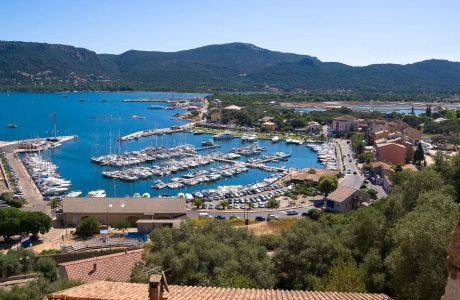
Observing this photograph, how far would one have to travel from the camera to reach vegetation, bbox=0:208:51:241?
20.7 metres

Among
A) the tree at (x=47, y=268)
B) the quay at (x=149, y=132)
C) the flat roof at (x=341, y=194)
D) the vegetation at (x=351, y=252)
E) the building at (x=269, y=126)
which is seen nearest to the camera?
the vegetation at (x=351, y=252)

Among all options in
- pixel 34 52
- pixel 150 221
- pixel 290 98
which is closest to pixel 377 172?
pixel 150 221

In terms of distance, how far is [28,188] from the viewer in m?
32.9

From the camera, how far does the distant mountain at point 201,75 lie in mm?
156750

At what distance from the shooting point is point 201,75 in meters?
178

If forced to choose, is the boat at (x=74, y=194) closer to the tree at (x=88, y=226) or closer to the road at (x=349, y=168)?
the tree at (x=88, y=226)

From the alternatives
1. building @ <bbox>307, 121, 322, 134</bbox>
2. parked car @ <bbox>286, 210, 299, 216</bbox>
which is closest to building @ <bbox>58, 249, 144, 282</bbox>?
parked car @ <bbox>286, 210, 299, 216</bbox>

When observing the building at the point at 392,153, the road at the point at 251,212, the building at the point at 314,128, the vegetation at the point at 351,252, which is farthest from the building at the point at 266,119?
the vegetation at the point at 351,252

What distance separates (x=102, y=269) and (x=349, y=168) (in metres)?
30.7

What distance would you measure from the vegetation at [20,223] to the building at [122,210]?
2.62 meters

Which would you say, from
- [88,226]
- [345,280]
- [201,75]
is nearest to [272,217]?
[88,226]

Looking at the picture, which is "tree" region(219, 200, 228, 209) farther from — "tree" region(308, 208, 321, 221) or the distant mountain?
the distant mountain

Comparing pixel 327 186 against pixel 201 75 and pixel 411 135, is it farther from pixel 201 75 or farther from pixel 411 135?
pixel 201 75

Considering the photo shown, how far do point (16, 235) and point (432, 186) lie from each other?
18.7m
